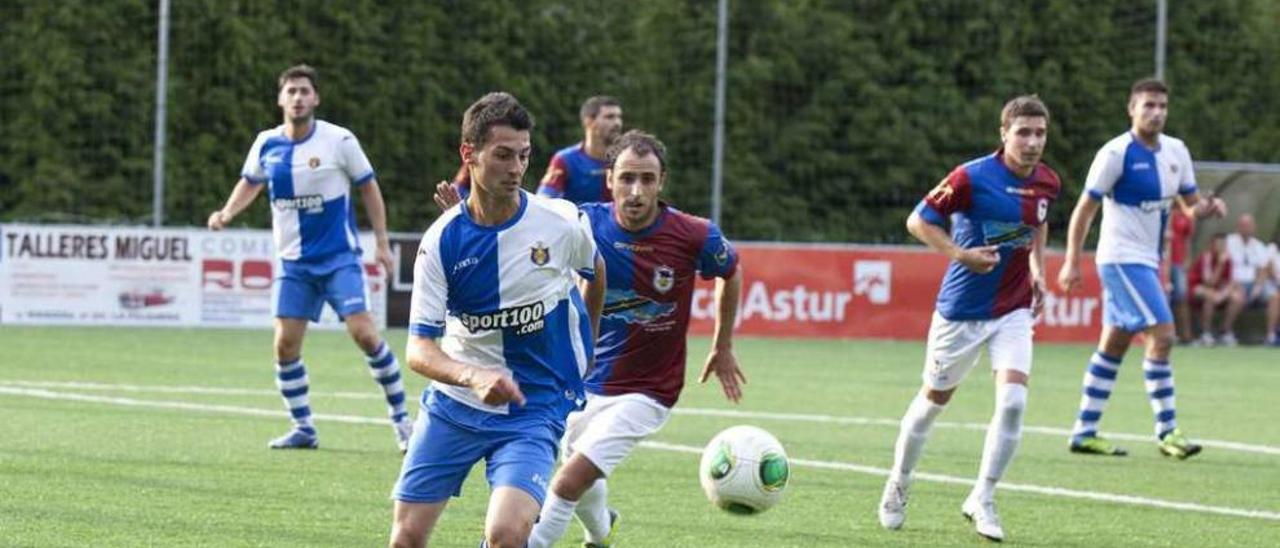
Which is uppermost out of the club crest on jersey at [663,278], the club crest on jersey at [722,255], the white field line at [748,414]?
the club crest on jersey at [722,255]

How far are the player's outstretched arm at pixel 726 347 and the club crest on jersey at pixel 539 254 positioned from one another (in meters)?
1.31

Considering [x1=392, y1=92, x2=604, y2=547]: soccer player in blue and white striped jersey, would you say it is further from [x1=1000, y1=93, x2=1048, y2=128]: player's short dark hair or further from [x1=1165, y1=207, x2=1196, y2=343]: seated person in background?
[x1=1165, y1=207, x2=1196, y2=343]: seated person in background

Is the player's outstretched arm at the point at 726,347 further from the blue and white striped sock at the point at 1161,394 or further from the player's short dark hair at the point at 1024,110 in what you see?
the blue and white striped sock at the point at 1161,394

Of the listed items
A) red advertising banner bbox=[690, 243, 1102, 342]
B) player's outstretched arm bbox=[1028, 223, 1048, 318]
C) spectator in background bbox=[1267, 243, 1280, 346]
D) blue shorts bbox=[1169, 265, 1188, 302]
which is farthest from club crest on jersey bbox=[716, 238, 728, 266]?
spectator in background bbox=[1267, 243, 1280, 346]

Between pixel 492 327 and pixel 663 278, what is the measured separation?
1443mm

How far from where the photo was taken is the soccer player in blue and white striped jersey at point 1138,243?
1302 cm

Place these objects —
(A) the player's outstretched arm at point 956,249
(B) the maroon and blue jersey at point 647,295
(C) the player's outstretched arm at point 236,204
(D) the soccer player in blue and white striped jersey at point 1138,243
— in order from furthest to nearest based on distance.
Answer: (D) the soccer player in blue and white striped jersey at point 1138,243, (C) the player's outstretched arm at point 236,204, (A) the player's outstretched arm at point 956,249, (B) the maroon and blue jersey at point 647,295

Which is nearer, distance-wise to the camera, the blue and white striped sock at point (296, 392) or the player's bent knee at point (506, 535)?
the player's bent knee at point (506, 535)

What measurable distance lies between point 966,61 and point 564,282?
23.7m

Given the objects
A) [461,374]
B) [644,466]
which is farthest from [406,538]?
[644,466]

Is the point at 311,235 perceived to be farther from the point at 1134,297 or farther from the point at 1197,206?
the point at 1197,206

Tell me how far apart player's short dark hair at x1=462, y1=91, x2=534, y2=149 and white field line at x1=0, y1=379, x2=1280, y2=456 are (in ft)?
26.2

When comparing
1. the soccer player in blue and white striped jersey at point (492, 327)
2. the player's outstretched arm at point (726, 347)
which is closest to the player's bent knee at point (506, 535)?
the soccer player in blue and white striped jersey at point (492, 327)

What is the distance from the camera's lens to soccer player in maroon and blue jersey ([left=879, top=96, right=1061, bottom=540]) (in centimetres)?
978
